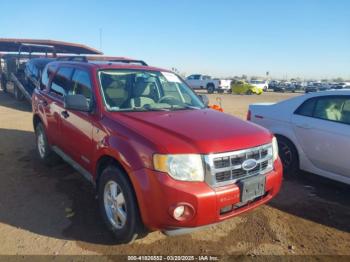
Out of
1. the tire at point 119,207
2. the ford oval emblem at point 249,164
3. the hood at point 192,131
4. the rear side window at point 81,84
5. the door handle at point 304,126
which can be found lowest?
the tire at point 119,207

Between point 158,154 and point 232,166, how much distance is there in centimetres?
73

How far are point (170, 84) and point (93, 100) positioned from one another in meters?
1.32

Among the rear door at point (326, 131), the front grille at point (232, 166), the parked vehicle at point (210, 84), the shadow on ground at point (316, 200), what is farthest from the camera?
the parked vehicle at point (210, 84)

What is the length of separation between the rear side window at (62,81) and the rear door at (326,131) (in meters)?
3.66

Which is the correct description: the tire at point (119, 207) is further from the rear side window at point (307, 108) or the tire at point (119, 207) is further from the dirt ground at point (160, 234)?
the rear side window at point (307, 108)

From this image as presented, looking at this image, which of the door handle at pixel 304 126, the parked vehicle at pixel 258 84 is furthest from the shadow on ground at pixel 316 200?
the parked vehicle at pixel 258 84

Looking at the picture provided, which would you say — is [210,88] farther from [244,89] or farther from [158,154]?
[158,154]

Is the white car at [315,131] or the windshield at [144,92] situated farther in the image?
the white car at [315,131]

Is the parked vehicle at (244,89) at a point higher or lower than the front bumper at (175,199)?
higher

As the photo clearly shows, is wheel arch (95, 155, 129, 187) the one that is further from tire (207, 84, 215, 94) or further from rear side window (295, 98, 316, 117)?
tire (207, 84, 215, 94)

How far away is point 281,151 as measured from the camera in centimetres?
573

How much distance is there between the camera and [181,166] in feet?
9.86

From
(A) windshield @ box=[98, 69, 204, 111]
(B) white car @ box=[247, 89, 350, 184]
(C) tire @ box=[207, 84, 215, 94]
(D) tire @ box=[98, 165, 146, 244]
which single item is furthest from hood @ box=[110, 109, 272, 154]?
(C) tire @ box=[207, 84, 215, 94]

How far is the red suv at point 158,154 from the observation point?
9.81 ft
